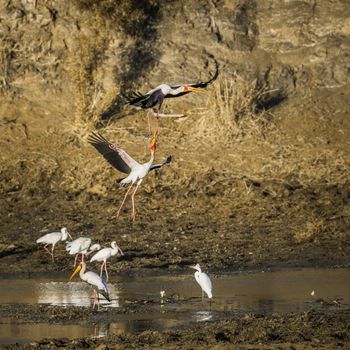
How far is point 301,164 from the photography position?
54.1ft

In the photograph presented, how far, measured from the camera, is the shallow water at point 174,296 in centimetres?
1025

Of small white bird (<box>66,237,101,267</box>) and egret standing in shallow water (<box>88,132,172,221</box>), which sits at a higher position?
egret standing in shallow water (<box>88,132,172,221</box>)

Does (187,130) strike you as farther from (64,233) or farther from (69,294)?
(69,294)

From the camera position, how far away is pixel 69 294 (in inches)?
472

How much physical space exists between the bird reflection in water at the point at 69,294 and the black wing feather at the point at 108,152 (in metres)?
2.10

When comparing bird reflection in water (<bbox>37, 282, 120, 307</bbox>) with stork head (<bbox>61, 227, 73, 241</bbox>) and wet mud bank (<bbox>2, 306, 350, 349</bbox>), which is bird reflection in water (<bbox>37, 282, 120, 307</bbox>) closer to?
stork head (<bbox>61, 227, 73, 241</bbox>)

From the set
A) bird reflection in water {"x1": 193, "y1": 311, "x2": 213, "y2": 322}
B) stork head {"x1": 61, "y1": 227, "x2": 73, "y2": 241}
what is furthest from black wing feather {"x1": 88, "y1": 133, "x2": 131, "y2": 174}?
bird reflection in water {"x1": 193, "y1": 311, "x2": 213, "y2": 322}

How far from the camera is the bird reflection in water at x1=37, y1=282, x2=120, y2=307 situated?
452 inches

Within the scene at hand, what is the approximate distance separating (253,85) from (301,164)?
6.92ft

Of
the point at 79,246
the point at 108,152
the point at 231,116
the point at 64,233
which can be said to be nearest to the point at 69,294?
the point at 79,246

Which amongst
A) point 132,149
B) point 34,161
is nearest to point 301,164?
point 132,149

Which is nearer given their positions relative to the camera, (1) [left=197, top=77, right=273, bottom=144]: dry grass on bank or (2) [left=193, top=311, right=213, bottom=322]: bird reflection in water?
(2) [left=193, top=311, right=213, bottom=322]: bird reflection in water

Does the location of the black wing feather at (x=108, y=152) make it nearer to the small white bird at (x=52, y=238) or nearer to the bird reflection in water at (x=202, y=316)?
the small white bird at (x=52, y=238)

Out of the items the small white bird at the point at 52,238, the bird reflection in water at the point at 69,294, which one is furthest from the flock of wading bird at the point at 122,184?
the bird reflection in water at the point at 69,294
